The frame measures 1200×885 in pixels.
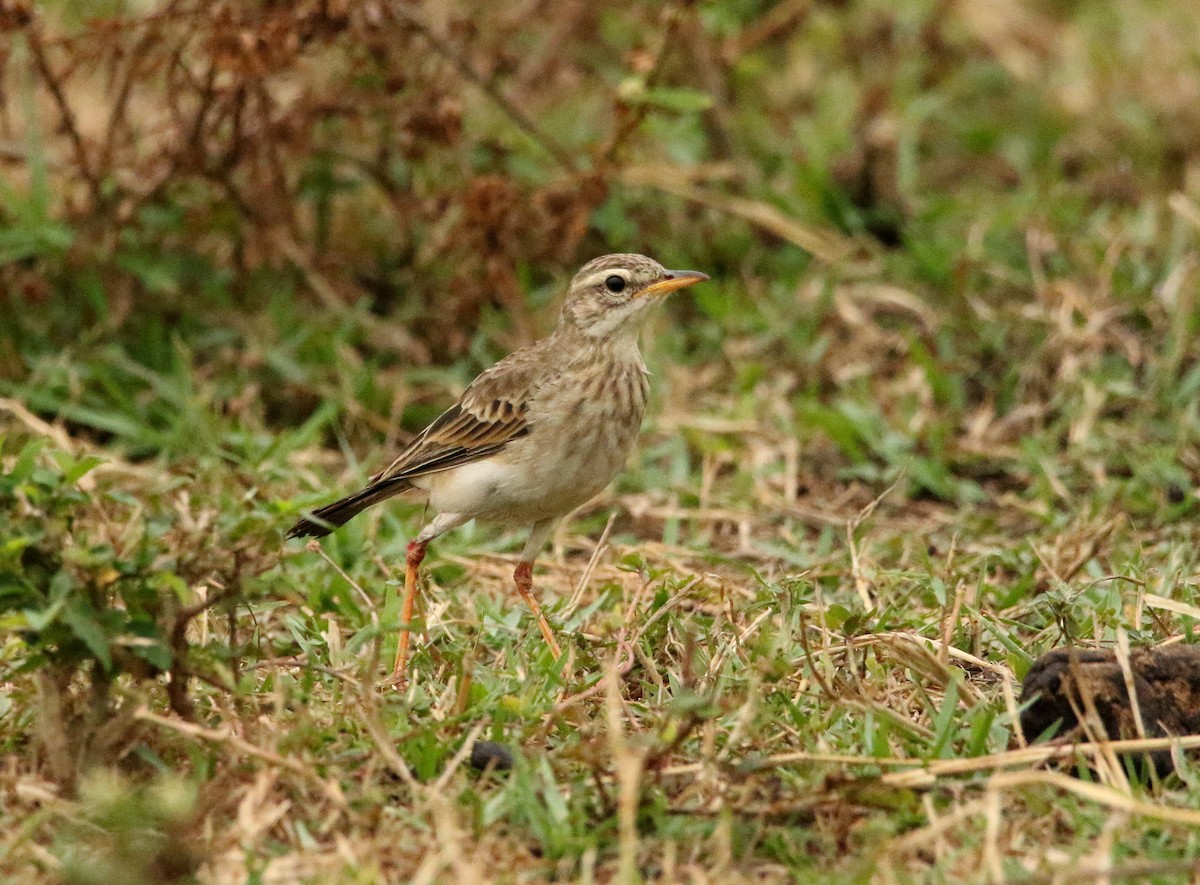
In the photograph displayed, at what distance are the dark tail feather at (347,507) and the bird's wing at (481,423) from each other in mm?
55

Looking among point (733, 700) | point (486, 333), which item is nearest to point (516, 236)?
point (486, 333)

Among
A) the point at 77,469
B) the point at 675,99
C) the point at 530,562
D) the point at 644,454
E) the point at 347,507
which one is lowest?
the point at 644,454

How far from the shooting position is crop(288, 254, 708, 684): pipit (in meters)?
6.00

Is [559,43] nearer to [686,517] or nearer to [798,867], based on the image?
[686,517]

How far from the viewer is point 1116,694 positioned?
4.65 metres

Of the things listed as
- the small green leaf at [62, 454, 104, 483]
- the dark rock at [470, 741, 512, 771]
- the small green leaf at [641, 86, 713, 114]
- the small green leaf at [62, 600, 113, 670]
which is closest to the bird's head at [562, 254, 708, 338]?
the small green leaf at [641, 86, 713, 114]

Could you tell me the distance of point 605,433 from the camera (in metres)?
6.03

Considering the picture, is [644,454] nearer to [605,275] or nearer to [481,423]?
[605,275]

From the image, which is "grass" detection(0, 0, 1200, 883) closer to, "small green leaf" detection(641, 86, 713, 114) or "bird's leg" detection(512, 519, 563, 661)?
"small green leaf" detection(641, 86, 713, 114)

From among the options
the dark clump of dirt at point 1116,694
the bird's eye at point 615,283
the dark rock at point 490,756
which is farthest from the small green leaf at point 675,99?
the dark rock at point 490,756

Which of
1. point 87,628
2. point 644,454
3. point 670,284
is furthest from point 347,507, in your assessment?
point 87,628

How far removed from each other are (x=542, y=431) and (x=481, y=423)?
0.33 meters

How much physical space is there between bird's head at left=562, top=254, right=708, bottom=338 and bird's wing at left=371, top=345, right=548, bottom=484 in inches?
9.8

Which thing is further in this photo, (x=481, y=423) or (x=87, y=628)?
(x=481, y=423)
